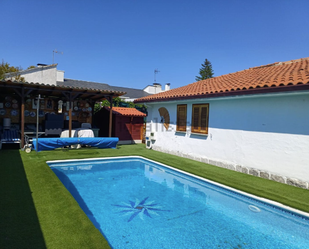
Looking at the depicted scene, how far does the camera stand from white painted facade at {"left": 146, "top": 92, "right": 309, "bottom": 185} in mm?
7641

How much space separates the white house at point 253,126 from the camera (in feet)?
25.0

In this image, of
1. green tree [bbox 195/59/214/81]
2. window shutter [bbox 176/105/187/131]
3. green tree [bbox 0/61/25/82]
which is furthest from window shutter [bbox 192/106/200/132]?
green tree [bbox 195/59/214/81]

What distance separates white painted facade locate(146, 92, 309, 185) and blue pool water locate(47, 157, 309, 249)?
2.39 meters

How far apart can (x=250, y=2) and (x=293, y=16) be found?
2980 mm

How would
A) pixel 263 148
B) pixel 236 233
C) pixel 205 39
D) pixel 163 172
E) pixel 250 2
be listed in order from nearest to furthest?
pixel 236 233 → pixel 263 148 → pixel 163 172 → pixel 250 2 → pixel 205 39

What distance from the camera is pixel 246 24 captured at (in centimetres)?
1652

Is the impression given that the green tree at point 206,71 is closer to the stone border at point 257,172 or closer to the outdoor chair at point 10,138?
the stone border at point 257,172

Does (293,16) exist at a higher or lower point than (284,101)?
higher

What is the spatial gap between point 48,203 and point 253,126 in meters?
8.21

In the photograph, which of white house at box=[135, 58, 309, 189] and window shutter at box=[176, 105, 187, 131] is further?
window shutter at box=[176, 105, 187, 131]

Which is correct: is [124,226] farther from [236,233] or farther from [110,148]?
[110,148]

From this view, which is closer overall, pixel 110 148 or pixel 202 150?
pixel 202 150

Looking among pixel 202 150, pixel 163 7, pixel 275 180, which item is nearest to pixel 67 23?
pixel 163 7

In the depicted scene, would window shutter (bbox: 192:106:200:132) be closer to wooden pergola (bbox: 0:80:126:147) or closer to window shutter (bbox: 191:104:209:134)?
window shutter (bbox: 191:104:209:134)
